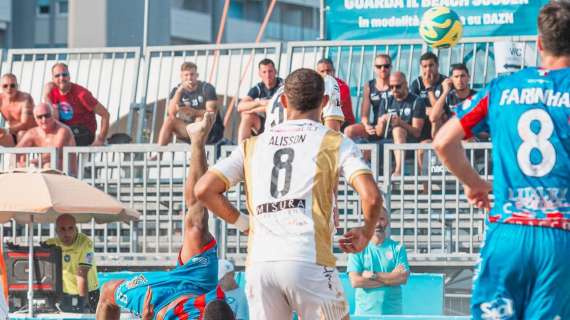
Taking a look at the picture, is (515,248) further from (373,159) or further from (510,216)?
(373,159)

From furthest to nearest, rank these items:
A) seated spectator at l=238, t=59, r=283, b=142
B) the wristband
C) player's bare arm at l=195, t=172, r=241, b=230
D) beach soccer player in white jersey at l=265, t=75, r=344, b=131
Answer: seated spectator at l=238, t=59, r=283, b=142 → beach soccer player in white jersey at l=265, t=75, r=344, b=131 → the wristband → player's bare arm at l=195, t=172, r=241, b=230

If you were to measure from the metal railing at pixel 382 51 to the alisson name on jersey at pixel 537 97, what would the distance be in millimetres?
10012

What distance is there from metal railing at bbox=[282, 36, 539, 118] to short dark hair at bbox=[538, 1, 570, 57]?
10063mm

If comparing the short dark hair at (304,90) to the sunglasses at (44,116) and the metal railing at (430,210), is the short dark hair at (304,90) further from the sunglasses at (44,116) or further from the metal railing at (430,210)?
the sunglasses at (44,116)

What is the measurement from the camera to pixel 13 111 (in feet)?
54.2

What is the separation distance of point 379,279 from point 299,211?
5.43 metres

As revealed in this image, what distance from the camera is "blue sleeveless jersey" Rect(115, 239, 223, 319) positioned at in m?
10.0

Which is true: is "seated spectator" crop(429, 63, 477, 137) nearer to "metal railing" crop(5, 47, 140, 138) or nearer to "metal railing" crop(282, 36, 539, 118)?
"metal railing" crop(282, 36, 539, 118)

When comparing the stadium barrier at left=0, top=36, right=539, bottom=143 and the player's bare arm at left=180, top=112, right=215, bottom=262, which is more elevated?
the stadium barrier at left=0, top=36, right=539, bottom=143

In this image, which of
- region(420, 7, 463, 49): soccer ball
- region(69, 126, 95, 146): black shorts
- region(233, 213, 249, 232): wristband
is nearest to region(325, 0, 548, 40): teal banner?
region(420, 7, 463, 49): soccer ball

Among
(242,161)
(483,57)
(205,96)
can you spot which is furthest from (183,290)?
(483,57)

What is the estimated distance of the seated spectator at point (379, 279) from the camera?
12641 mm

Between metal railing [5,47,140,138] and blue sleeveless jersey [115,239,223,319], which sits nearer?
blue sleeveless jersey [115,239,223,319]

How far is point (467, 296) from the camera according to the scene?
1405cm
